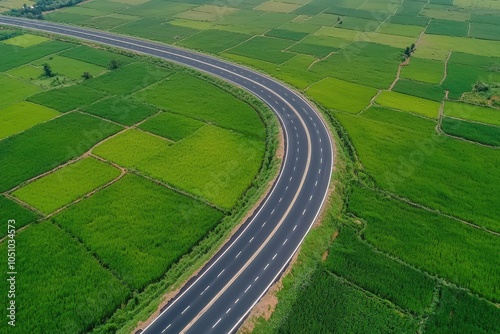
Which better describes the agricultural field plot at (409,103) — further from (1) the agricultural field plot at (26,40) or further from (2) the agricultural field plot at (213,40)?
(1) the agricultural field plot at (26,40)

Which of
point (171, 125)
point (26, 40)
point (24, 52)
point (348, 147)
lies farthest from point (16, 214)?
point (26, 40)

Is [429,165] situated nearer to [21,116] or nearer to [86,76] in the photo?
[21,116]

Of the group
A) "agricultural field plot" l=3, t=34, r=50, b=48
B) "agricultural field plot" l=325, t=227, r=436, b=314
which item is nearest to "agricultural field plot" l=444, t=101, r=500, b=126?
"agricultural field plot" l=325, t=227, r=436, b=314

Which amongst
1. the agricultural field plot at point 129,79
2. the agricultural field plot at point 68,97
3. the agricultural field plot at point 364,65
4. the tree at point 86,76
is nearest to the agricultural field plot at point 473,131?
the agricultural field plot at point 364,65

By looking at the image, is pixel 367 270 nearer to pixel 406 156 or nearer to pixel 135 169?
pixel 406 156

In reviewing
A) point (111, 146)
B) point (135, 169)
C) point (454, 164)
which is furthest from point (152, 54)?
point (454, 164)
